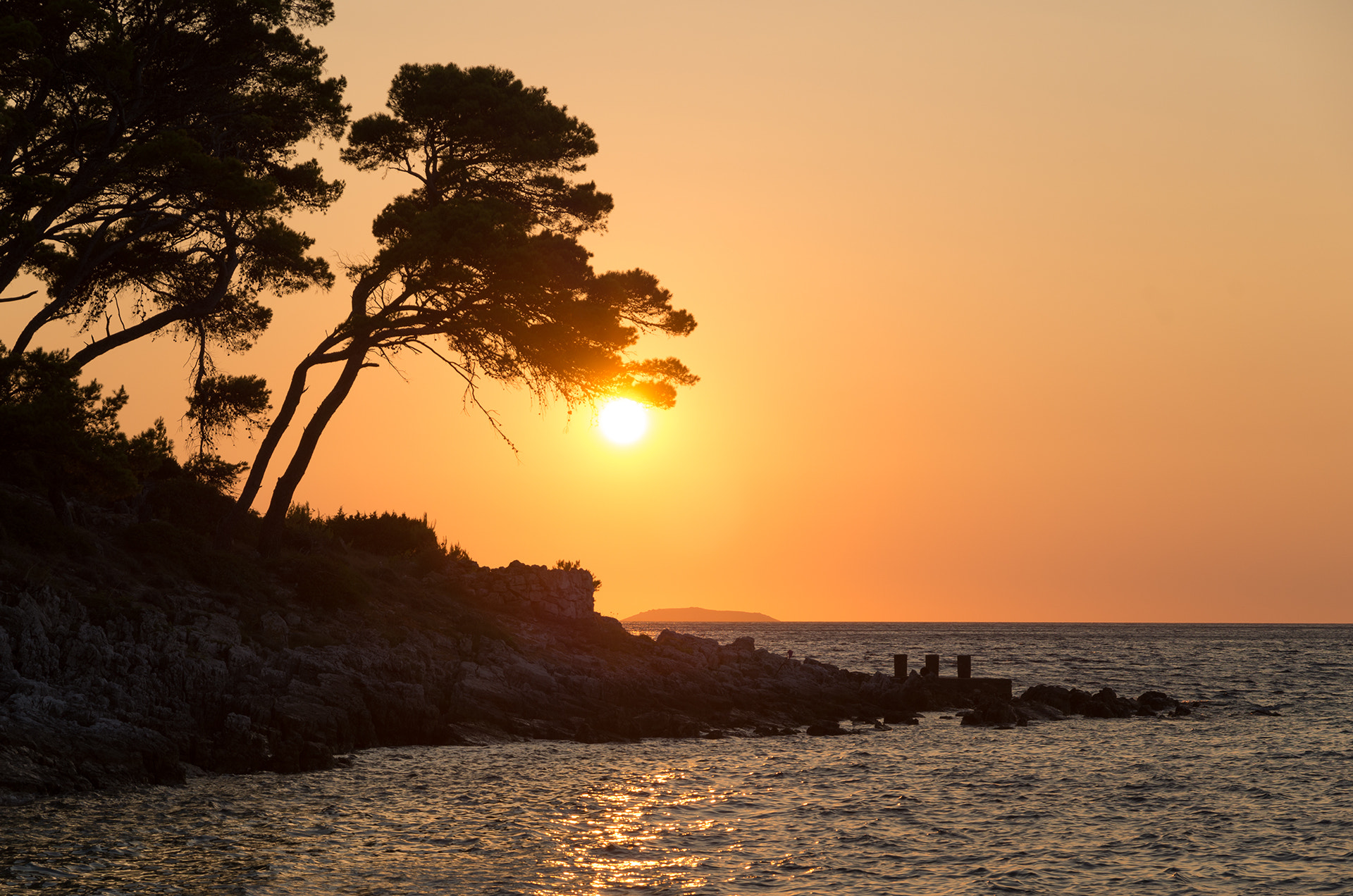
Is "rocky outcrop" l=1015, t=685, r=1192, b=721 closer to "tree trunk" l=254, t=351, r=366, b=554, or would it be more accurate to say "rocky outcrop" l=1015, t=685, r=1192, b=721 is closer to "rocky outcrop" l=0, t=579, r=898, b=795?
"rocky outcrop" l=0, t=579, r=898, b=795

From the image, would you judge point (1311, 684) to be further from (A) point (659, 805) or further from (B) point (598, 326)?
(A) point (659, 805)

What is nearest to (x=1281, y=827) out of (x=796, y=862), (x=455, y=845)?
(x=796, y=862)

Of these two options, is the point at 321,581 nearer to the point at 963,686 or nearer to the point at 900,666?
the point at 900,666

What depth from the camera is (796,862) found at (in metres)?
14.6

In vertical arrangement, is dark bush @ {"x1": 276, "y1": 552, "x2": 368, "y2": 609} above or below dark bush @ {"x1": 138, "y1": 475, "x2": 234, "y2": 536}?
below

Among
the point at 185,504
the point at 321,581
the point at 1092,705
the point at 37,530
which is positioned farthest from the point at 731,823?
the point at 1092,705

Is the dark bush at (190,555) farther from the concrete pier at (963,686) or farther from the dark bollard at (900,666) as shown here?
the dark bollard at (900,666)

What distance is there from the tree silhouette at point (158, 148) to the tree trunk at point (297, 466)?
3318 mm

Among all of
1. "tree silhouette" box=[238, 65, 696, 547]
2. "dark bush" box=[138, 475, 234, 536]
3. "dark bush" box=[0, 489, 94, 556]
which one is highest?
"tree silhouette" box=[238, 65, 696, 547]

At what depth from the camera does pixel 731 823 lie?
56.5 feet

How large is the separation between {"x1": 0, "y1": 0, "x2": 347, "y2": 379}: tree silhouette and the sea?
486 inches

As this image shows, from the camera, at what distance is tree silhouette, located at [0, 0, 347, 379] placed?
73.9ft

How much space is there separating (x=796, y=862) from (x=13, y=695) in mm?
12938

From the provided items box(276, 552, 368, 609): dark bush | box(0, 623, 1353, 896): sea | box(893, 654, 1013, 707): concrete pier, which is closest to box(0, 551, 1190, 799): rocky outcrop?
box(893, 654, 1013, 707): concrete pier
